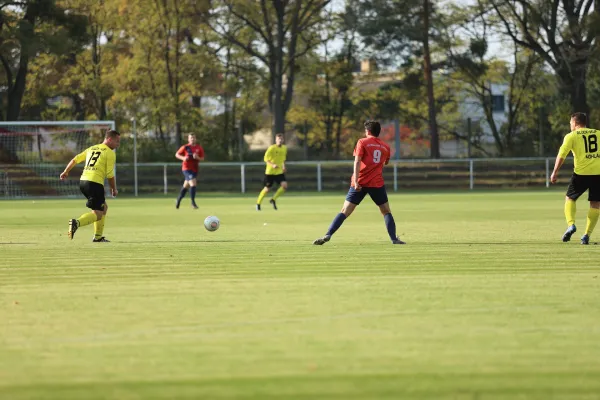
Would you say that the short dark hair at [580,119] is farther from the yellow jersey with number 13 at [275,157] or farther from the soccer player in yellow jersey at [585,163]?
the yellow jersey with number 13 at [275,157]

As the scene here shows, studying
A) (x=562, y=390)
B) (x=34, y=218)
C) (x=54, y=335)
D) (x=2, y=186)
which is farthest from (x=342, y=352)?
(x=2, y=186)

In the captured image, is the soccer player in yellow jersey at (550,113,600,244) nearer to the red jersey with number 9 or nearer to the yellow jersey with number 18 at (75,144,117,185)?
the red jersey with number 9

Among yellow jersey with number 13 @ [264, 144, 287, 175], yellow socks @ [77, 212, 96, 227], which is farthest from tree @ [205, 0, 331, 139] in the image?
yellow socks @ [77, 212, 96, 227]

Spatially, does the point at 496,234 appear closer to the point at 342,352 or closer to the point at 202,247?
the point at 202,247

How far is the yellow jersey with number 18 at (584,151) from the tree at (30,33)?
32.0 meters

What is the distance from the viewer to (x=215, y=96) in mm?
59438

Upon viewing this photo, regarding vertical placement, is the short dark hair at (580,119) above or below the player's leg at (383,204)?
above

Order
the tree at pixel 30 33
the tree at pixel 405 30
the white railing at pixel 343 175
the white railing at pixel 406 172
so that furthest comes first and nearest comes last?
the tree at pixel 405 30, the white railing at pixel 406 172, the white railing at pixel 343 175, the tree at pixel 30 33

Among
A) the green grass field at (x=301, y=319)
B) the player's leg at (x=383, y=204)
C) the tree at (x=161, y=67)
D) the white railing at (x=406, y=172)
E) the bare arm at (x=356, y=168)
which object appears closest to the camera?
the green grass field at (x=301, y=319)

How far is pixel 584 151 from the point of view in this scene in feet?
53.1

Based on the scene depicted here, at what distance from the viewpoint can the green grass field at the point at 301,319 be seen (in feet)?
20.7

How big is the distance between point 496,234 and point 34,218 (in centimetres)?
1228

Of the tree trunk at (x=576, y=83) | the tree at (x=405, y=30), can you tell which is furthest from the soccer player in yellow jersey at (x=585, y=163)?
the tree at (x=405, y=30)

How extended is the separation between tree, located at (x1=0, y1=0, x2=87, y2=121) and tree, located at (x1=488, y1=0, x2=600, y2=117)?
19.1 m
